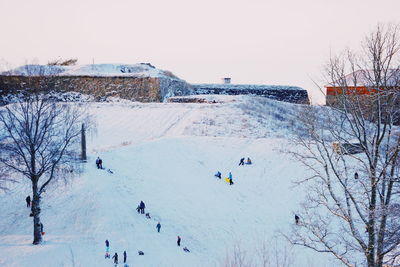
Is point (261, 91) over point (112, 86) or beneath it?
beneath

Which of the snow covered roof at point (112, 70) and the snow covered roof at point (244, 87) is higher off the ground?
the snow covered roof at point (112, 70)

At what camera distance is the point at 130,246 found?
1600cm

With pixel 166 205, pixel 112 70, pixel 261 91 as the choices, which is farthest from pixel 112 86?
pixel 166 205

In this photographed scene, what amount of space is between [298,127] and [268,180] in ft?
51.5

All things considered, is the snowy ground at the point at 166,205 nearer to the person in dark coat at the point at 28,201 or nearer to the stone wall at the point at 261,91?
the person in dark coat at the point at 28,201

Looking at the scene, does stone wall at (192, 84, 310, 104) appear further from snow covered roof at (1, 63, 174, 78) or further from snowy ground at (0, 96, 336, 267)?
snowy ground at (0, 96, 336, 267)

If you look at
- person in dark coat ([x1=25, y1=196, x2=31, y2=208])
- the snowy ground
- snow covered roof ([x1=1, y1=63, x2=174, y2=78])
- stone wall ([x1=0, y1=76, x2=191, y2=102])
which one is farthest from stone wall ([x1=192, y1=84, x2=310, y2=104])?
person in dark coat ([x1=25, y1=196, x2=31, y2=208])

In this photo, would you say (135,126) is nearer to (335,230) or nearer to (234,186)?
(234,186)

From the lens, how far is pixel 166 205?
20.5 metres

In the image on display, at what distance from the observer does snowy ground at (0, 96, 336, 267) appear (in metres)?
15.7

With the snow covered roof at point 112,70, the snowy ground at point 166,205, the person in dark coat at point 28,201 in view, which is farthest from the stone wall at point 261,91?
the person in dark coat at point 28,201

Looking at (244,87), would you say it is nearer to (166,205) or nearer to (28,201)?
(166,205)

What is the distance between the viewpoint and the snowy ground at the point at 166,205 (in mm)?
15687

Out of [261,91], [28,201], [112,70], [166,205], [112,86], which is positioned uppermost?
[112,70]
